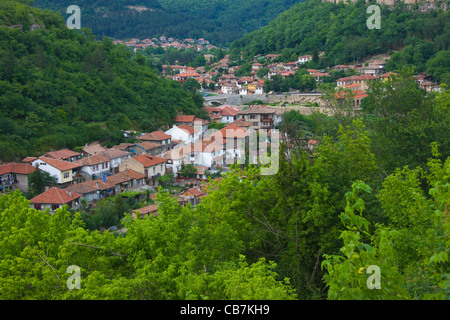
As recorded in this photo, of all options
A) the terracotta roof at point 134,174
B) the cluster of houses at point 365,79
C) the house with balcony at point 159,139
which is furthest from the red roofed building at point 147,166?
the cluster of houses at point 365,79

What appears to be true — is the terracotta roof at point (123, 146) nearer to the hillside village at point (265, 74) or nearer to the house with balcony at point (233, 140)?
the house with balcony at point (233, 140)

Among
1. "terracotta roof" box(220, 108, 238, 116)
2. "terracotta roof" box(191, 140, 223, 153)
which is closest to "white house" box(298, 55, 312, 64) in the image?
"terracotta roof" box(220, 108, 238, 116)

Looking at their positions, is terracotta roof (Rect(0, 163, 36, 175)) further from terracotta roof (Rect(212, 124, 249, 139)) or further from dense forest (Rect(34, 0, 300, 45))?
dense forest (Rect(34, 0, 300, 45))

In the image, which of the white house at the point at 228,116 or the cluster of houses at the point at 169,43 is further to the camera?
the cluster of houses at the point at 169,43

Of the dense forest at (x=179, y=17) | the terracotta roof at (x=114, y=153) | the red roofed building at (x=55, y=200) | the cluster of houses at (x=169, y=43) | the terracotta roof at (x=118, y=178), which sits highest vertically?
the dense forest at (x=179, y=17)

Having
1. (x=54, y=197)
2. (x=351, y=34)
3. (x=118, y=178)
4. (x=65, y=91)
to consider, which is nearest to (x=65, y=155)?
(x=118, y=178)
